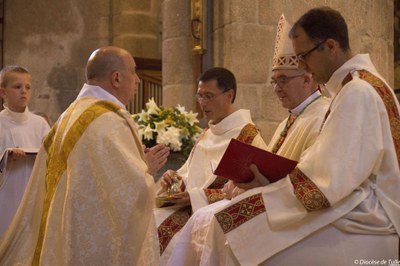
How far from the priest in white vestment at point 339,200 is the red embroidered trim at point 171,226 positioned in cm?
133

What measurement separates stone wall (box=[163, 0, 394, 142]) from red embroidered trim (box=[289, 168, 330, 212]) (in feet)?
9.79

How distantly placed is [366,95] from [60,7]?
8.00m

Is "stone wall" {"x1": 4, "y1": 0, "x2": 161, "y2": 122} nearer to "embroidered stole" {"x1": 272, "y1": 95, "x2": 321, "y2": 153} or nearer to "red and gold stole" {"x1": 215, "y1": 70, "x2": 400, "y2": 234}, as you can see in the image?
Answer: "embroidered stole" {"x1": 272, "y1": 95, "x2": 321, "y2": 153}

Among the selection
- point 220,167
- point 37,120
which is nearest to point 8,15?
point 37,120

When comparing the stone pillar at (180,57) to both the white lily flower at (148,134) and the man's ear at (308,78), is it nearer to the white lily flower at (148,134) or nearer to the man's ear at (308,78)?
the white lily flower at (148,134)

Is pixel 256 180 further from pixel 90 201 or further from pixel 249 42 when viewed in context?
pixel 249 42

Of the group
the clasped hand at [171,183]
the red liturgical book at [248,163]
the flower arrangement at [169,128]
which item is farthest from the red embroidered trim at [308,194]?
the flower arrangement at [169,128]

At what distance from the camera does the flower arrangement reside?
5441 mm

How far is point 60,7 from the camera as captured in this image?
10.6m

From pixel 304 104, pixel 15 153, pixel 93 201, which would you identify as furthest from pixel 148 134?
pixel 93 201

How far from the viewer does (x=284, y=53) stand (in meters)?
4.54

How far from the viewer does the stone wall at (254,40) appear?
249 inches

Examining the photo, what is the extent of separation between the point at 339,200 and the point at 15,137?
12.6 feet

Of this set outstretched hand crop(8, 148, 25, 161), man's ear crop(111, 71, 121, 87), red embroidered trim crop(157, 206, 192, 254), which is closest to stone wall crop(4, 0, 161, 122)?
outstretched hand crop(8, 148, 25, 161)
